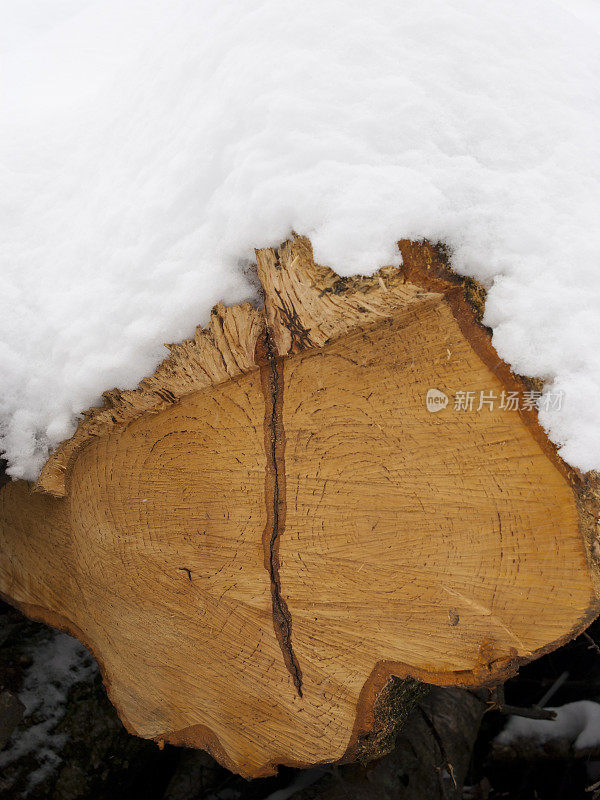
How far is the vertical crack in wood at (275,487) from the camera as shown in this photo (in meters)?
0.90

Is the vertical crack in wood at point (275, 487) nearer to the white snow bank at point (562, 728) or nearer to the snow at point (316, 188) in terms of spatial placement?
the snow at point (316, 188)

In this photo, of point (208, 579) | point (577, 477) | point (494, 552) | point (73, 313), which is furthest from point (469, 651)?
point (73, 313)

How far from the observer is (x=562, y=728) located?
1.86 metres

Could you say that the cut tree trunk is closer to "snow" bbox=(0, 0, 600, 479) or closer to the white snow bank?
"snow" bbox=(0, 0, 600, 479)

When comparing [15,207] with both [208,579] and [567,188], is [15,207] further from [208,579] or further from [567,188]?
[567,188]

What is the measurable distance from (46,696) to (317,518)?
1158 mm

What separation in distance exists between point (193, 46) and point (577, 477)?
103cm

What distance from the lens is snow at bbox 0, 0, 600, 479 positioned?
75 cm

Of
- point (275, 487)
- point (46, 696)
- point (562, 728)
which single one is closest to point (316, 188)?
point (275, 487)

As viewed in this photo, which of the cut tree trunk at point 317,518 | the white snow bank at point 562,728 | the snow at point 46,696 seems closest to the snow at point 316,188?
the cut tree trunk at point 317,518

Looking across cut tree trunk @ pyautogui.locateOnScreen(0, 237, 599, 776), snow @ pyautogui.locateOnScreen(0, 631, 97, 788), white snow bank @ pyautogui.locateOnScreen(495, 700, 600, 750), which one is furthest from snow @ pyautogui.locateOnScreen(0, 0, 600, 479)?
white snow bank @ pyautogui.locateOnScreen(495, 700, 600, 750)

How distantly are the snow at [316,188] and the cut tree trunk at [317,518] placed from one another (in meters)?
0.05

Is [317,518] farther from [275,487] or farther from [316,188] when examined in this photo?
[316,188]

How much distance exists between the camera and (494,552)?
884 millimetres
